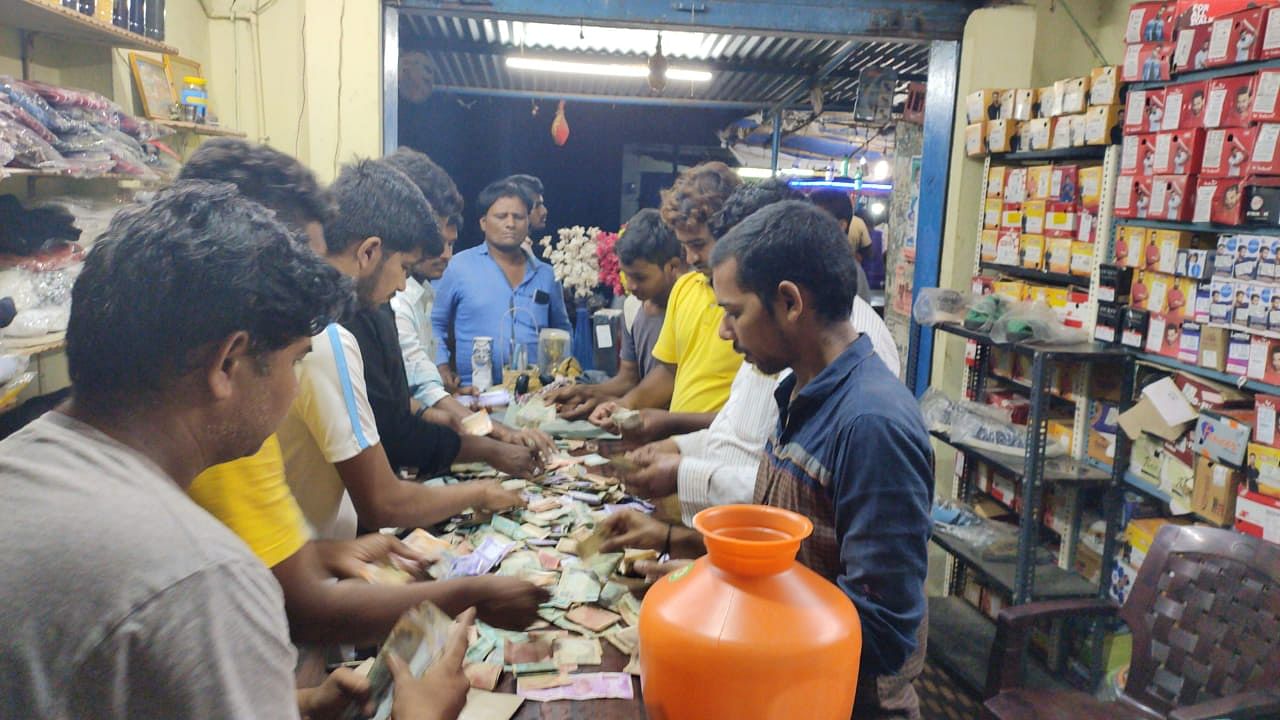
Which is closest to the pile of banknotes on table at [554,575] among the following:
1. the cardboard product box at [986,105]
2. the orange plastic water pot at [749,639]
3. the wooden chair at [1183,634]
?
the orange plastic water pot at [749,639]

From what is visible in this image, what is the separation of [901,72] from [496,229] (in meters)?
4.00

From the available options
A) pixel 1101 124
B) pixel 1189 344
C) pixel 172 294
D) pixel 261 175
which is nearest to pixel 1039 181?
pixel 1101 124

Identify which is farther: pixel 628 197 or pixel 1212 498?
pixel 628 197

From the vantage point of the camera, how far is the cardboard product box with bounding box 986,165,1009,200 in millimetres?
4074

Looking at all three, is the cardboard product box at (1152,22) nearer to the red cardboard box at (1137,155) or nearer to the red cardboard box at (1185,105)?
the red cardboard box at (1185,105)

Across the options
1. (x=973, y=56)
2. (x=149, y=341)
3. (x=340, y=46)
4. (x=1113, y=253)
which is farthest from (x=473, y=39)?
(x=149, y=341)

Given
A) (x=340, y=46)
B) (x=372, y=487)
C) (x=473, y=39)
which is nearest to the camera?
(x=372, y=487)

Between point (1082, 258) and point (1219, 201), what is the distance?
78 centimetres

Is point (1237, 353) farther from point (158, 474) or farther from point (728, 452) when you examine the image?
point (158, 474)

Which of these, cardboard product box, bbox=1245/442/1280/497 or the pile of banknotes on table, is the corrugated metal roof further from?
the pile of banknotes on table

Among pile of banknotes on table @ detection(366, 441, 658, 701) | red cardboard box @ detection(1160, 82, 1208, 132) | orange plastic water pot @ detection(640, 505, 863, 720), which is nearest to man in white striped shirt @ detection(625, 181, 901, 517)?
pile of banknotes on table @ detection(366, 441, 658, 701)

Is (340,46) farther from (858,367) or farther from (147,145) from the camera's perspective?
(858,367)

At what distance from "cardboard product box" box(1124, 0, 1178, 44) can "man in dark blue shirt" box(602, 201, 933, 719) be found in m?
2.32

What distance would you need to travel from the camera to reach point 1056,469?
343 cm
